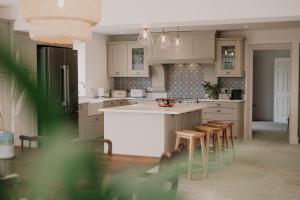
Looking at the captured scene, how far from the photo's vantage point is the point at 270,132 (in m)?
10.1

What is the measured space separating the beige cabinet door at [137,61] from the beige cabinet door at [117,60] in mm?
121

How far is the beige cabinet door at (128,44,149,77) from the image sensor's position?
31.1ft

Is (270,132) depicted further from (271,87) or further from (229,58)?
(271,87)

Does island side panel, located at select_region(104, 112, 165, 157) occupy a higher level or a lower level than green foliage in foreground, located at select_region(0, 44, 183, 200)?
lower

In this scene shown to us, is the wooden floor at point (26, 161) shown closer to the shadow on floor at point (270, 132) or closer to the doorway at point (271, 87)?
the shadow on floor at point (270, 132)

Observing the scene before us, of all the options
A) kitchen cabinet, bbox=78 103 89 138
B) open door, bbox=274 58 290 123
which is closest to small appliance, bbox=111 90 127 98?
kitchen cabinet, bbox=78 103 89 138

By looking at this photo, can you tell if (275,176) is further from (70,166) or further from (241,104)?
(70,166)

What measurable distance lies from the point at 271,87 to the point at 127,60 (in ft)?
17.6

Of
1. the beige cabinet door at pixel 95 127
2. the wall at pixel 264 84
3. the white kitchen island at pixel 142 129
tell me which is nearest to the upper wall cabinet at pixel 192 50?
the beige cabinet door at pixel 95 127

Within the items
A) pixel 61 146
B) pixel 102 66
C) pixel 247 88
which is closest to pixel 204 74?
pixel 247 88

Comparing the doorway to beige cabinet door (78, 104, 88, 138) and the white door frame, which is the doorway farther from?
beige cabinet door (78, 104, 88, 138)

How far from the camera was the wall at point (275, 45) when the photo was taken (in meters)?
8.33

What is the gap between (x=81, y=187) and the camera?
18.2 inches

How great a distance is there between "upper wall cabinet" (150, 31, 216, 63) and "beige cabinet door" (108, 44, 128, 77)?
2.45 ft
